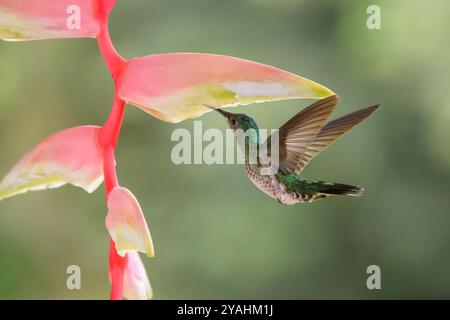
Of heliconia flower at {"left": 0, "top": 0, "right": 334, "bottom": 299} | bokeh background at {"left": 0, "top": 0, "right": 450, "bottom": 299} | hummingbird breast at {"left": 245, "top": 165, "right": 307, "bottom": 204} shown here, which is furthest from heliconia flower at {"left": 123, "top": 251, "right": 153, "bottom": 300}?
bokeh background at {"left": 0, "top": 0, "right": 450, "bottom": 299}

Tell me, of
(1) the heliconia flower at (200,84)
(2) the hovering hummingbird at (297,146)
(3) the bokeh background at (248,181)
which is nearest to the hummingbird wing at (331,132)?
(2) the hovering hummingbird at (297,146)

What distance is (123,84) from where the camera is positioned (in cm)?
44

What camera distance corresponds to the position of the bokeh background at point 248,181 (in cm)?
170

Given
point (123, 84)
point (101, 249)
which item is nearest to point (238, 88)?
point (123, 84)

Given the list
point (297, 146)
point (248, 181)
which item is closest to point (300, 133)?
point (297, 146)

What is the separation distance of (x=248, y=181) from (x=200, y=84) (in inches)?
50.1

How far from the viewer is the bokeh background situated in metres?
1.70

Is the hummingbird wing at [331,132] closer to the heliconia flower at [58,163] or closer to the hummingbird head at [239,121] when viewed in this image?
the hummingbird head at [239,121]

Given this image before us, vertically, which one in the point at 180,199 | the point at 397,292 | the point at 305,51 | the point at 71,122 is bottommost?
the point at 397,292

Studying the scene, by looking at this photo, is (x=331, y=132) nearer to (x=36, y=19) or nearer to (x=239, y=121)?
(x=239, y=121)

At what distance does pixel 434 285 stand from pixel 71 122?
0.91 m

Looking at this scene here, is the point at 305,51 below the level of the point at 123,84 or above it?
above

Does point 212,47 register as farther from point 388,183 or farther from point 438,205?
point 438,205

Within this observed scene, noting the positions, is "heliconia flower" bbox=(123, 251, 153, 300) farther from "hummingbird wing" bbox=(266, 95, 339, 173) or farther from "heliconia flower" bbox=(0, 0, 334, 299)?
"hummingbird wing" bbox=(266, 95, 339, 173)
